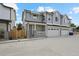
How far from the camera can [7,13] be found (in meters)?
22.8

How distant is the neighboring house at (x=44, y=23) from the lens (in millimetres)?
27280

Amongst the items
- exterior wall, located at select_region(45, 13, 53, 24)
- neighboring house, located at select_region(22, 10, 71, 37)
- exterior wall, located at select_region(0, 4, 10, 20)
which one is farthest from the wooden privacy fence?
exterior wall, located at select_region(45, 13, 53, 24)

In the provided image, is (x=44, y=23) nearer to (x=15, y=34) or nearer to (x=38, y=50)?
(x=15, y=34)

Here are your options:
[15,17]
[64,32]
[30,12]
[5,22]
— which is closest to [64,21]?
[64,32]

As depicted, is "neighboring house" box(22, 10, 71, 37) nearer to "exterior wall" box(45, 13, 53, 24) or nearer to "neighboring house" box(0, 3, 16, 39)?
"exterior wall" box(45, 13, 53, 24)

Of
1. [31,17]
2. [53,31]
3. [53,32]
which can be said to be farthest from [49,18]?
[31,17]

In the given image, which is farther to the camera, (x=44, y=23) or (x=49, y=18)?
(x=49, y=18)

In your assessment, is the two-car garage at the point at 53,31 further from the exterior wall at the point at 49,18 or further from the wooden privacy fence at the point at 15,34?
the wooden privacy fence at the point at 15,34

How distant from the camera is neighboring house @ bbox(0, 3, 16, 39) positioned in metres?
20.2

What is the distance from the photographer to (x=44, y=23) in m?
30.8

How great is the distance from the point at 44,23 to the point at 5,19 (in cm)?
1078

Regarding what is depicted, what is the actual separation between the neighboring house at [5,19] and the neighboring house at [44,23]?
314cm

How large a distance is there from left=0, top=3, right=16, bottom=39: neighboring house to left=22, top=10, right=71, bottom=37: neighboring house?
10.3ft

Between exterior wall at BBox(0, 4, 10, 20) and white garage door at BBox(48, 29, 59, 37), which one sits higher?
exterior wall at BBox(0, 4, 10, 20)
